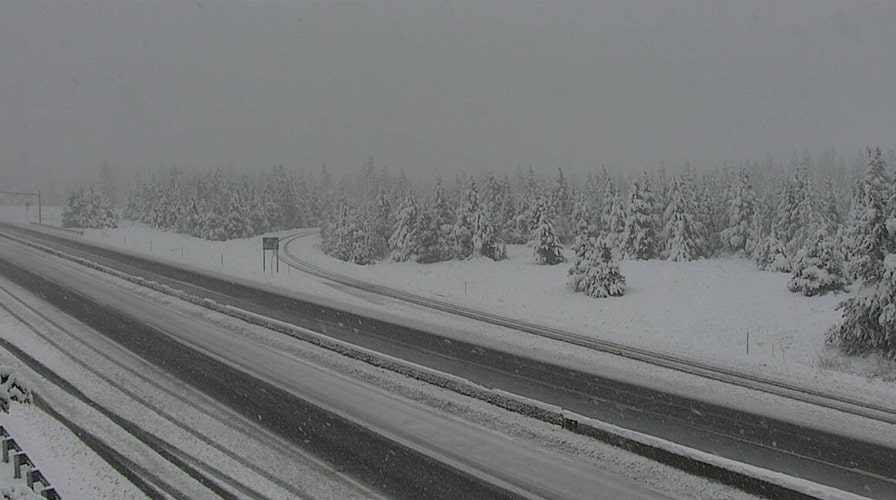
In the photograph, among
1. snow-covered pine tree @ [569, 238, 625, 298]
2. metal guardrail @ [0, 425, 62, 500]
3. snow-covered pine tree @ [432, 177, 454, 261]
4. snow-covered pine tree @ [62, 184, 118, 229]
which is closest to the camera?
metal guardrail @ [0, 425, 62, 500]

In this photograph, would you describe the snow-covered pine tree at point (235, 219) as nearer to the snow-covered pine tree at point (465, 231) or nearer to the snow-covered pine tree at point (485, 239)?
the snow-covered pine tree at point (465, 231)

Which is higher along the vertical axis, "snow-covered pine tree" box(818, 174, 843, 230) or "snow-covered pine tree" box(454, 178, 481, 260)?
"snow-covered pine tree" box(818, 174, 843, 230)

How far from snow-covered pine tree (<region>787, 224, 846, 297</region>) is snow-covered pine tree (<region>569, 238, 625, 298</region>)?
9.96 meters

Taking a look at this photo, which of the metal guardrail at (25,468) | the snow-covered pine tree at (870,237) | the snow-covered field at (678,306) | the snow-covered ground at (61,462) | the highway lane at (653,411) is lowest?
the snow-covered field at (678,306)

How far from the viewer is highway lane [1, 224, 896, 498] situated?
35.5 ft

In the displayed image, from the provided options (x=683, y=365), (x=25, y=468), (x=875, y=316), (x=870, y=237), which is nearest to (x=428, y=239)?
(x=683, y=365)

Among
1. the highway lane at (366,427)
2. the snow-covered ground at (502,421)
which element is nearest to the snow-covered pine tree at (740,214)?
the snow-covered ground at (502,421)

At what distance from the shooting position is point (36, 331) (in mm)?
21219

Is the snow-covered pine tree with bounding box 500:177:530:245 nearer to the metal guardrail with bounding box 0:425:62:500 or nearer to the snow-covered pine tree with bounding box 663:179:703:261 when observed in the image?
the snow-covered pine tree with bounding box 663:179:703:261

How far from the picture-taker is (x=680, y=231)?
5184 cm

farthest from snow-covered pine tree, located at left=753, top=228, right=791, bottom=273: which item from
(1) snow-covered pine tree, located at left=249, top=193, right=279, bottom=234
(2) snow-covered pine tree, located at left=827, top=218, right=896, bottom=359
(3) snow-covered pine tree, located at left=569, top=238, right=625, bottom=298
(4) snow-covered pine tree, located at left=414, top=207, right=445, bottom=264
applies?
(1) snow-covered pine tree, located at left=249, top=193, right=279, bottom=234

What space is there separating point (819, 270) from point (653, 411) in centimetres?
2412

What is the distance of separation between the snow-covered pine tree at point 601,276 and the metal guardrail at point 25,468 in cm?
2868

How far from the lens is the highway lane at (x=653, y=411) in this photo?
1081 centimetres
